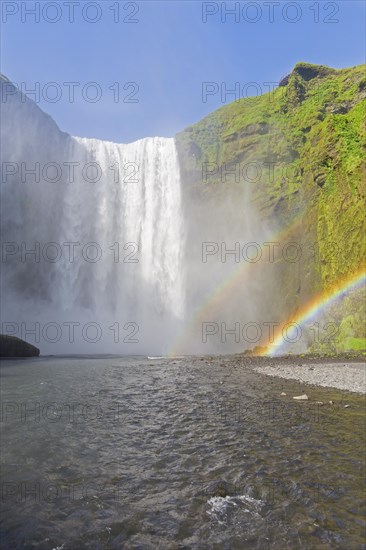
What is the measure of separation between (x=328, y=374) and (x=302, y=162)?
36.6m

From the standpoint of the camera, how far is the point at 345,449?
329 inches

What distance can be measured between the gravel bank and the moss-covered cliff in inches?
636

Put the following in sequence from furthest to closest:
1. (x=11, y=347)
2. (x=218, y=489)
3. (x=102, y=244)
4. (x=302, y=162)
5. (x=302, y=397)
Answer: (x=102, y=244) < (x=302, y=162) < (x=11, y=347) < (x=302, y=397) < (x=218, y=489)

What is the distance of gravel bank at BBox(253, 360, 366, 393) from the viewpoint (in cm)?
1664

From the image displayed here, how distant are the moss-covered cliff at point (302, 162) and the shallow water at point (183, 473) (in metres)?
28.7

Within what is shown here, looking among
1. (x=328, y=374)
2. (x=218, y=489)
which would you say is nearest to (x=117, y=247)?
(x=328, y=374)

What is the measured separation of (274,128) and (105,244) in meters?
31.9

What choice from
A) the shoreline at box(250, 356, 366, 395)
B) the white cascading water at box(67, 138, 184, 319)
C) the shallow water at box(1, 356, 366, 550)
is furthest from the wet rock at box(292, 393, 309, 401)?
the white cascading water at box(67, 138, 184, 319)

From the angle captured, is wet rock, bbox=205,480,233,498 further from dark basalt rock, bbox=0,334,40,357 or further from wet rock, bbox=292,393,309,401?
dark basalt rock, bbox=0,334,40,357

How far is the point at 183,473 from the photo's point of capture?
7266mm

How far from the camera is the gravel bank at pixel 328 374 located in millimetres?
16644

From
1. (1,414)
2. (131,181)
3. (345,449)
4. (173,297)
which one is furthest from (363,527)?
(131,181)

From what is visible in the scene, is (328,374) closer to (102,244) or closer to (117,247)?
(117,247)

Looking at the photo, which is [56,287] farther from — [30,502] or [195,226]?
[30,502]
